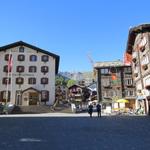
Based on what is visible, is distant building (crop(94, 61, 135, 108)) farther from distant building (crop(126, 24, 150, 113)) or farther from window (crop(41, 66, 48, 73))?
distant building (crop(126, 24, 150, 113))

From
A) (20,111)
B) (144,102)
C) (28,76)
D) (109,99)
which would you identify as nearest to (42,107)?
(20,111)

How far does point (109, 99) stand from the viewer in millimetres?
72812

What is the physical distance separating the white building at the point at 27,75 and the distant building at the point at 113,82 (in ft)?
58.5

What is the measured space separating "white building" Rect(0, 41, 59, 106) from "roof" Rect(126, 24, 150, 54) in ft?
48.5

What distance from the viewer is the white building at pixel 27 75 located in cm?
5712

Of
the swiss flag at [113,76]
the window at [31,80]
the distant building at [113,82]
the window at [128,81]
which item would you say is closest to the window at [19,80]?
the window at [31,80]

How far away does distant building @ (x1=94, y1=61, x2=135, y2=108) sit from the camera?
72.4m

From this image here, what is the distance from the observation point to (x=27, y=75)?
58406 mm

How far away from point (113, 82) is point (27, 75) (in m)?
24.6

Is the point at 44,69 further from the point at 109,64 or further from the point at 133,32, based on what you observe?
the point at 109,64

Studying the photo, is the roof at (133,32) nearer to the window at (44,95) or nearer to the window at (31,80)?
the window at (44,95)

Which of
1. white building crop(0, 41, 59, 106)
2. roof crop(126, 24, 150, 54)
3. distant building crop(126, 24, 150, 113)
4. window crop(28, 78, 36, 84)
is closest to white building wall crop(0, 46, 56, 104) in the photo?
white building crop(0, 41, 59, 106)

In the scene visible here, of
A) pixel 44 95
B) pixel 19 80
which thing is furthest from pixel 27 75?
pixel 44 95

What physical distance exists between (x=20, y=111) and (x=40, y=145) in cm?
3910
